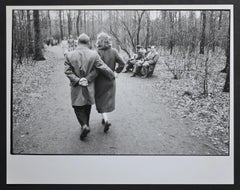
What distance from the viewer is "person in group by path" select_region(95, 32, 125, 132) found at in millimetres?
3145

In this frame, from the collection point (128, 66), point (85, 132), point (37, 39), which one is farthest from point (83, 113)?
point (37, 39)

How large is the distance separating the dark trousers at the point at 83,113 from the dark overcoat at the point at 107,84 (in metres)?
0.11

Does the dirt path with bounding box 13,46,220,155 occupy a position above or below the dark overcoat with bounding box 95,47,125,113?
below

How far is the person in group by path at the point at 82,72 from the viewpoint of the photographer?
311 centimetres

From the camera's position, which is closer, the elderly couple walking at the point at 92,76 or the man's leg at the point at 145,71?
the elderly couple walking at the point at 92,76

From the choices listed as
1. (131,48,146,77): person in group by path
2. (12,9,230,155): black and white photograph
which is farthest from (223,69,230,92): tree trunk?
(131,48,146,77): person in group by path

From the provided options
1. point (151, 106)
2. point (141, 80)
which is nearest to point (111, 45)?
point (141, 80)

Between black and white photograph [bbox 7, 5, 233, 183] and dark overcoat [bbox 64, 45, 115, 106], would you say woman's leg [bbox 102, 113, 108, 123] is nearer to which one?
black and white photograph [bbox 7, 5, 233, 183]

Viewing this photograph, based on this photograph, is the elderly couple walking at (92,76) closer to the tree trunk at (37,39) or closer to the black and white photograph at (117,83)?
the black and white photograph at (117,83)

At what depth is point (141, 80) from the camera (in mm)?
3230

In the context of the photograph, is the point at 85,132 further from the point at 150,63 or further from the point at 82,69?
the point at 150,63

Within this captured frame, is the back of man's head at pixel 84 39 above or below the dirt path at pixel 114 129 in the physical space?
above

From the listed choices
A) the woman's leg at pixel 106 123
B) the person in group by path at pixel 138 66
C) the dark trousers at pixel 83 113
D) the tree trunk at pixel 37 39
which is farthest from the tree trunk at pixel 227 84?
the tree trunk at pixel 37 39
